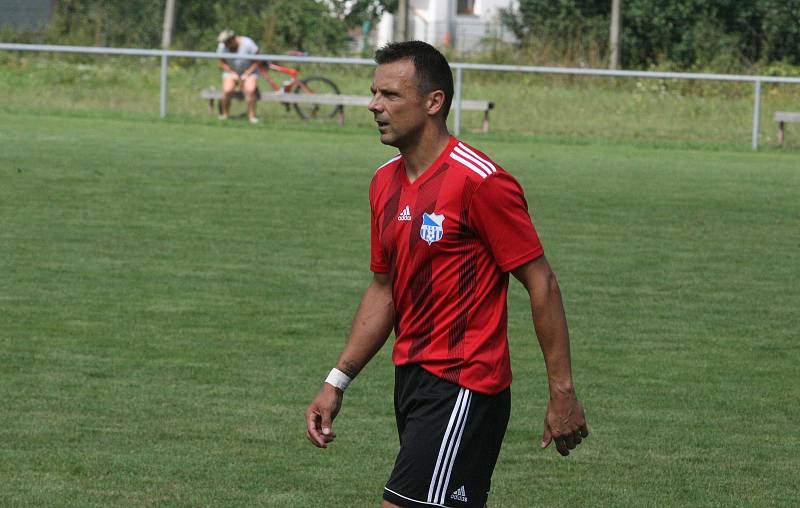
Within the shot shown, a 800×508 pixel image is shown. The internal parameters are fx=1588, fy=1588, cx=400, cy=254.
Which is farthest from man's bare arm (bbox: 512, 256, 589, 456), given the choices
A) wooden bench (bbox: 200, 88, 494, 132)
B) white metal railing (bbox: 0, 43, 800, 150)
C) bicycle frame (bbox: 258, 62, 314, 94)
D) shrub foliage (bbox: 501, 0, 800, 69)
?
shrub foliage (bbox: 501, 0, 800, 69)

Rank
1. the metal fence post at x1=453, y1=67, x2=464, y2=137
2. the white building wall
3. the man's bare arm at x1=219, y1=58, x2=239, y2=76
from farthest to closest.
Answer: the white building wall
the man's bare arm at x1=219, y1=58, x2=239, y2=76
the metal fence post at x1=453, y1=67, x2=464, y2=137

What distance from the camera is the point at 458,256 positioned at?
4551mm

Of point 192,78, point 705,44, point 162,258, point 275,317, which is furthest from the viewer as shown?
point 705,44

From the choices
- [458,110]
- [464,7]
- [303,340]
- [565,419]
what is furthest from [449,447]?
[464,7]

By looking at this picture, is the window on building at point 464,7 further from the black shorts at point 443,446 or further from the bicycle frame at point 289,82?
the black shorts at point 443,446

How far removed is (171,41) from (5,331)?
148 feet

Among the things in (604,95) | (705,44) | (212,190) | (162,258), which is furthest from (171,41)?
(162,258)

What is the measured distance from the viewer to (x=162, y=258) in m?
12.9

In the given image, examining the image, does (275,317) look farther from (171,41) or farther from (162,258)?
(171,41)

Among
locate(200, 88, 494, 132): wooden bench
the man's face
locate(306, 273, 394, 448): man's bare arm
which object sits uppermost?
the man's face

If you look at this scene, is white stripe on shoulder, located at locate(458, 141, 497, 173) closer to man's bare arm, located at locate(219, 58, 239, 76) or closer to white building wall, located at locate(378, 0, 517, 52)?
man's bare arm, located at locate(219, 58, 239, 76)

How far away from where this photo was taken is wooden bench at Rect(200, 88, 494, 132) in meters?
27.7

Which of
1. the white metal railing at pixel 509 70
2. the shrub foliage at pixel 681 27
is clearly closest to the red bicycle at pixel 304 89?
the white metal railing at pixel 509 70

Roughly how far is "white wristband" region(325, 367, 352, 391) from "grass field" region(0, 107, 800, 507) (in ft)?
4.88
